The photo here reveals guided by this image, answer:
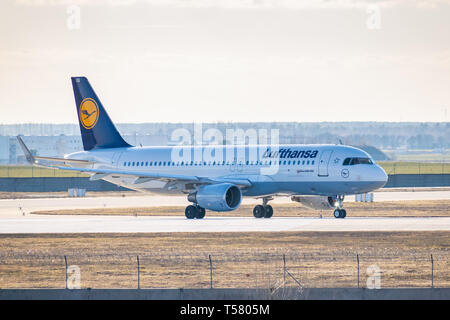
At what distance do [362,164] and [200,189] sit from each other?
399 inches

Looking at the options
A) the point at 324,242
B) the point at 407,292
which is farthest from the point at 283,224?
the point at 407,292

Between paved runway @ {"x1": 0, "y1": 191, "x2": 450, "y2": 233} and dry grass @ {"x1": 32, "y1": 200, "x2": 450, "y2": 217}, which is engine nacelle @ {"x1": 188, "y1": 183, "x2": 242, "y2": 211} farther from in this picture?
dry grass @ {"x1": 32, "y1": 200, "x2": 450, "y2": 217}

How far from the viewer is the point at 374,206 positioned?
7212 cm

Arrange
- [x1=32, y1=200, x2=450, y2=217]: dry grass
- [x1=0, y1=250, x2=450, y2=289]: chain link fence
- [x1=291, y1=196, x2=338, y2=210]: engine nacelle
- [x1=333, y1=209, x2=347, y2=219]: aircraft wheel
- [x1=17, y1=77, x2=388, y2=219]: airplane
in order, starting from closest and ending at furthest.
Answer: [x1=0, y1=250, x2=450, y2=289]: chain link fence → [x1=17, y1=77, x2=388, y2=219]: airplane → [x1=333, y1=209, x2=347, y2=219]: aircraft wheel → [x1=291, y1=196, x2=338, y2=210]: engine nacelle → [x1=32, y1=200, x2=450, y2=217]: dry grass

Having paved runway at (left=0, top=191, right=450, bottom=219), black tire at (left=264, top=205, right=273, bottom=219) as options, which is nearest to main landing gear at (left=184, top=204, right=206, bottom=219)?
black tire at (left=264, top=205, right=273, bottom=219)

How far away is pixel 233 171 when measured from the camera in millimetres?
60594

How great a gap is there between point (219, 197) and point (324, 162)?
6755 millimetres

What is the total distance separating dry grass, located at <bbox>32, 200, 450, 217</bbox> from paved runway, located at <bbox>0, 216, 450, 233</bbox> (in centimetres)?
459

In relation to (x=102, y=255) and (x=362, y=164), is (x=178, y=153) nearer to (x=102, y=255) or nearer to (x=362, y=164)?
(x=362, y=164)

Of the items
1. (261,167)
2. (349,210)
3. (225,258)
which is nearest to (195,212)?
(261,167)

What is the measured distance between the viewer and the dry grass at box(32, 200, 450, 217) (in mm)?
63969

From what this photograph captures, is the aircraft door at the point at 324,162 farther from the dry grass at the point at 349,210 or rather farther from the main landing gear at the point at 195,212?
the main landing gear at the point at 195,212
